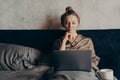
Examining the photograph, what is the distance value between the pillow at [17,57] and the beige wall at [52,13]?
298mm

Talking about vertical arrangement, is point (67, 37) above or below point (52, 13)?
below

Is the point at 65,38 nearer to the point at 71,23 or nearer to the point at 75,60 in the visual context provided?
the point at 71,23

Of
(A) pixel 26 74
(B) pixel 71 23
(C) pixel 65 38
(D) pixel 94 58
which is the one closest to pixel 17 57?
(A) pixel 26 74

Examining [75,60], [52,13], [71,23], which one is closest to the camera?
[75,60]

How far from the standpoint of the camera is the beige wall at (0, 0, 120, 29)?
2.44 m

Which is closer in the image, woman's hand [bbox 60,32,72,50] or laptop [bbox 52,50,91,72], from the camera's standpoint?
laptop [bbox 52,50,91,72]

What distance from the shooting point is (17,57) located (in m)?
2.36

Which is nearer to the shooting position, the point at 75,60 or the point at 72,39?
the point at 75,60

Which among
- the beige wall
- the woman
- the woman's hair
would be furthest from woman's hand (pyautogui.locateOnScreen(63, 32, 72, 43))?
the beige wall

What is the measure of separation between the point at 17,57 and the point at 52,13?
552 mm

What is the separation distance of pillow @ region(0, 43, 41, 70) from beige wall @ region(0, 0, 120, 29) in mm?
298

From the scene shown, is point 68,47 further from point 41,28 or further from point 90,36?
point 41,28

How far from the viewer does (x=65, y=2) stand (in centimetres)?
250

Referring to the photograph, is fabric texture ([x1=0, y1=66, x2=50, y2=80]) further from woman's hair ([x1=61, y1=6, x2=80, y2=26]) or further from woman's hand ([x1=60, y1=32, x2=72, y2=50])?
woman's hair ([x1=61, y1=6, x2=80, y2=26])
